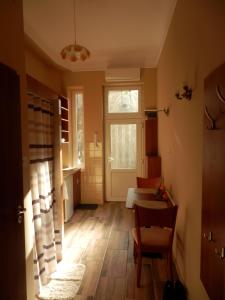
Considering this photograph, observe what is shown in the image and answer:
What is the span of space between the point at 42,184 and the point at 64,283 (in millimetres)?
1060

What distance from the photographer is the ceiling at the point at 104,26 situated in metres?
2.69

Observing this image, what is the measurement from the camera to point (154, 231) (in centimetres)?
254

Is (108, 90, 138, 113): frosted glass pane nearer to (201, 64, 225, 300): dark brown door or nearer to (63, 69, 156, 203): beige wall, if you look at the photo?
(63, 69, 156, 203): beige wall

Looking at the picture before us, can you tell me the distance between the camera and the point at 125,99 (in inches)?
203

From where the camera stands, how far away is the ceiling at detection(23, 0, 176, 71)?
2.69 m

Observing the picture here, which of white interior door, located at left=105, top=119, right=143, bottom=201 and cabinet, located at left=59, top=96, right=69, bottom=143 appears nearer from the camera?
cabinet, located at left=59, top=96, right=69, bottom=143

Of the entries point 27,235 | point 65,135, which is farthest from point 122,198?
point 27,235

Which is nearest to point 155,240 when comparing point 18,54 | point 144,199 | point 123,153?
point 144,199

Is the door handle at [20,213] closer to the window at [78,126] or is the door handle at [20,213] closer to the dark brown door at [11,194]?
the dark brown door at [11,194]

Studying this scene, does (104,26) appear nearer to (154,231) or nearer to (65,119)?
(65,119)

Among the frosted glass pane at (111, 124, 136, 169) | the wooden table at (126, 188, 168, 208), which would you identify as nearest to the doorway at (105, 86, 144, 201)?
the frosted glass pane at (111, 124, 136, 169)

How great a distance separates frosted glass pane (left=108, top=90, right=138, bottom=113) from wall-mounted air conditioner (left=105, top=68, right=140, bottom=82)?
1.25 ft

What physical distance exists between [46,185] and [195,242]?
58.0 inches

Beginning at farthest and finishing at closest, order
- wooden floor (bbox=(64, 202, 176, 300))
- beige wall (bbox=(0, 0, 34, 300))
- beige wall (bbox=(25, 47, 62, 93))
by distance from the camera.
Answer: beige wall (bbox=(25, 47, 62, 93)), wooden floor (bbox=(64, 202, 176, 300)), beige wall (bbox=(0, 0, 34, 300))
